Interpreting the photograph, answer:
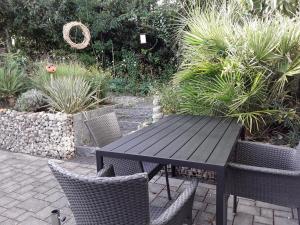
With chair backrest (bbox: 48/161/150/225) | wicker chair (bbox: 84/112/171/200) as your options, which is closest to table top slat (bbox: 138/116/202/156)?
wicker chair (bbox: 84/112/171/200)

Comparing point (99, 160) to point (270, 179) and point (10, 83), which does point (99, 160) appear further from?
point (10, 83)

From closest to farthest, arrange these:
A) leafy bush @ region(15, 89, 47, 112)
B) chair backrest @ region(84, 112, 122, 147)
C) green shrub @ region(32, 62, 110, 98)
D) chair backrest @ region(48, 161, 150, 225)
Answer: chair backrest @ region(48, 161, 150, 225)
chair backrest @ region(84, 112, 122, 147)
leafy bush @ region(15, 89, 47, 112)
green shrub @ region(32, 62, 110, 98)

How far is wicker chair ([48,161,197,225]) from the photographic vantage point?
1.26m

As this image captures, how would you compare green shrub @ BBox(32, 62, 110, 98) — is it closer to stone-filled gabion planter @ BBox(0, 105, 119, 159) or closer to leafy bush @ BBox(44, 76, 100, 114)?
leafy bush @ BBox(44, 76, 100, 114)

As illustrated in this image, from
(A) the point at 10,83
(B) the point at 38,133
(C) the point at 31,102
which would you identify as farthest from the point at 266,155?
(A) the point at 10,83

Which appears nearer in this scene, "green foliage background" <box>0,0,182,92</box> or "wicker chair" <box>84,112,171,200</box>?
"wicker chair" <box>84,112,171,200</box>

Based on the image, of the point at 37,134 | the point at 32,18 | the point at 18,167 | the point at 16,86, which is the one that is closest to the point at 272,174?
the point at 18,167

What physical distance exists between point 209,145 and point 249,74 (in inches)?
65.8

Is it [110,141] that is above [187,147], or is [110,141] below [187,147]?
below

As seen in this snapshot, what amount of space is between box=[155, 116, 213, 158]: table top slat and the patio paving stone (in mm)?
783

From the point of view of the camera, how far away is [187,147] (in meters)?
2.01

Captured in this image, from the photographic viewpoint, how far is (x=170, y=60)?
28.9 feet

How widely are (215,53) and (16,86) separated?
3.64 meters

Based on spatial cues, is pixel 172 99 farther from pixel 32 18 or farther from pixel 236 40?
pixel 32 18
